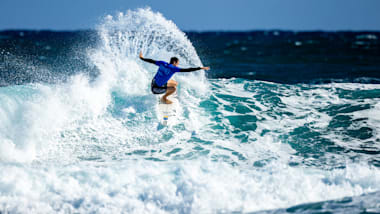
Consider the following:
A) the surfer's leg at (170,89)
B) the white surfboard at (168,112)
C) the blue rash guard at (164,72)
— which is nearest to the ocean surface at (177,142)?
the white surfboard at (168,112)

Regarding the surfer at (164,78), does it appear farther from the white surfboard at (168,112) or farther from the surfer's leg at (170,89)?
the white surfboard at (168,112)

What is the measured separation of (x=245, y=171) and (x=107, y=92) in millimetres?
4771

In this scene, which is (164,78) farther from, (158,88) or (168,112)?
(168,112)

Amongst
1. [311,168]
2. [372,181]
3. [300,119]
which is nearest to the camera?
[372,181]

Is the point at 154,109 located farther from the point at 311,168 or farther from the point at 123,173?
the point at 311,168

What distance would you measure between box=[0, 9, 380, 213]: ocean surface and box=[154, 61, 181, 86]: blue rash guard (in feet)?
3.41

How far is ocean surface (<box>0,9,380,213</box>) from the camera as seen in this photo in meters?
6.46

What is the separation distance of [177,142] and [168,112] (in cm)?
125

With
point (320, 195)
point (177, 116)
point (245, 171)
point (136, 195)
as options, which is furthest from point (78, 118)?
point (320, 195)

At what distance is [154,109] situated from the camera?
10.1m

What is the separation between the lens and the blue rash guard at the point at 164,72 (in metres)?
8.96

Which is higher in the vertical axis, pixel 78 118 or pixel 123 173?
pixel 78 118

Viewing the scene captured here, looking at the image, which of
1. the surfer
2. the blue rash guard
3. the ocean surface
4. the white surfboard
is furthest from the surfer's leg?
Answer: the ocean surface

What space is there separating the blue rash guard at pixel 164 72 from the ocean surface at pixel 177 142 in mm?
1038
